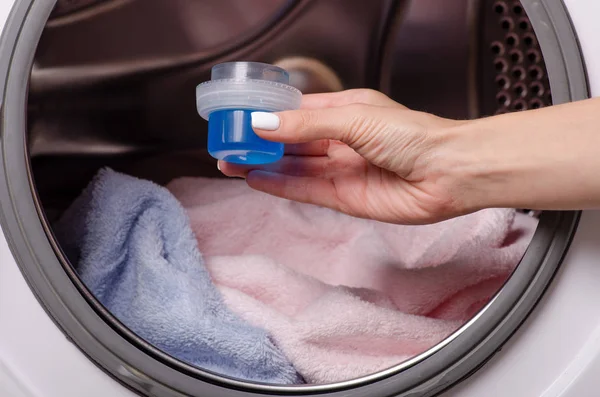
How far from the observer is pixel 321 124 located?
62cm

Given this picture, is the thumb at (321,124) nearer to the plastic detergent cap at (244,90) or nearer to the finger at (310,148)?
the plastic detergent cap at (244,90)

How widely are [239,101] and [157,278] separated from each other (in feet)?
0.82

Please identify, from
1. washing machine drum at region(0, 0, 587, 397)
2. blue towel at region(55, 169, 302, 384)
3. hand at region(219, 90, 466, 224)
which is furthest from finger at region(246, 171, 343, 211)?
washing machine drum at region(0, 0, 587, 397)

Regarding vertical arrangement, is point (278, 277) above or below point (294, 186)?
below

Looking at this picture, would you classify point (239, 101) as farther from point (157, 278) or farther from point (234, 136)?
point (157, 278)

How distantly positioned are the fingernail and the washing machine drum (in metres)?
0.21

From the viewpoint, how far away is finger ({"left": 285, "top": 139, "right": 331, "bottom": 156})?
2.64 ft

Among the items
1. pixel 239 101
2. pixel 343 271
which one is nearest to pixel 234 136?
pixel 239 101

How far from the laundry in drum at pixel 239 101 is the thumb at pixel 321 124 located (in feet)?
0.07

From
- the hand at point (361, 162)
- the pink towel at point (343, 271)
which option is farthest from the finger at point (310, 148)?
the pink towel at point (343, 271)

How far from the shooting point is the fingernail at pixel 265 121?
60cm

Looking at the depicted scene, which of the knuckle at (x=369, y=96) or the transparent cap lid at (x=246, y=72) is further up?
the knuckle at (x=369, y=96)

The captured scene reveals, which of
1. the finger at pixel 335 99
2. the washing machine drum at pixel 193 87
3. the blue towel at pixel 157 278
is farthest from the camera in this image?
the finger at pixel 335 99

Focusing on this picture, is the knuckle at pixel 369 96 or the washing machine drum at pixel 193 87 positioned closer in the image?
the washing machine drum at pixel 193 87
